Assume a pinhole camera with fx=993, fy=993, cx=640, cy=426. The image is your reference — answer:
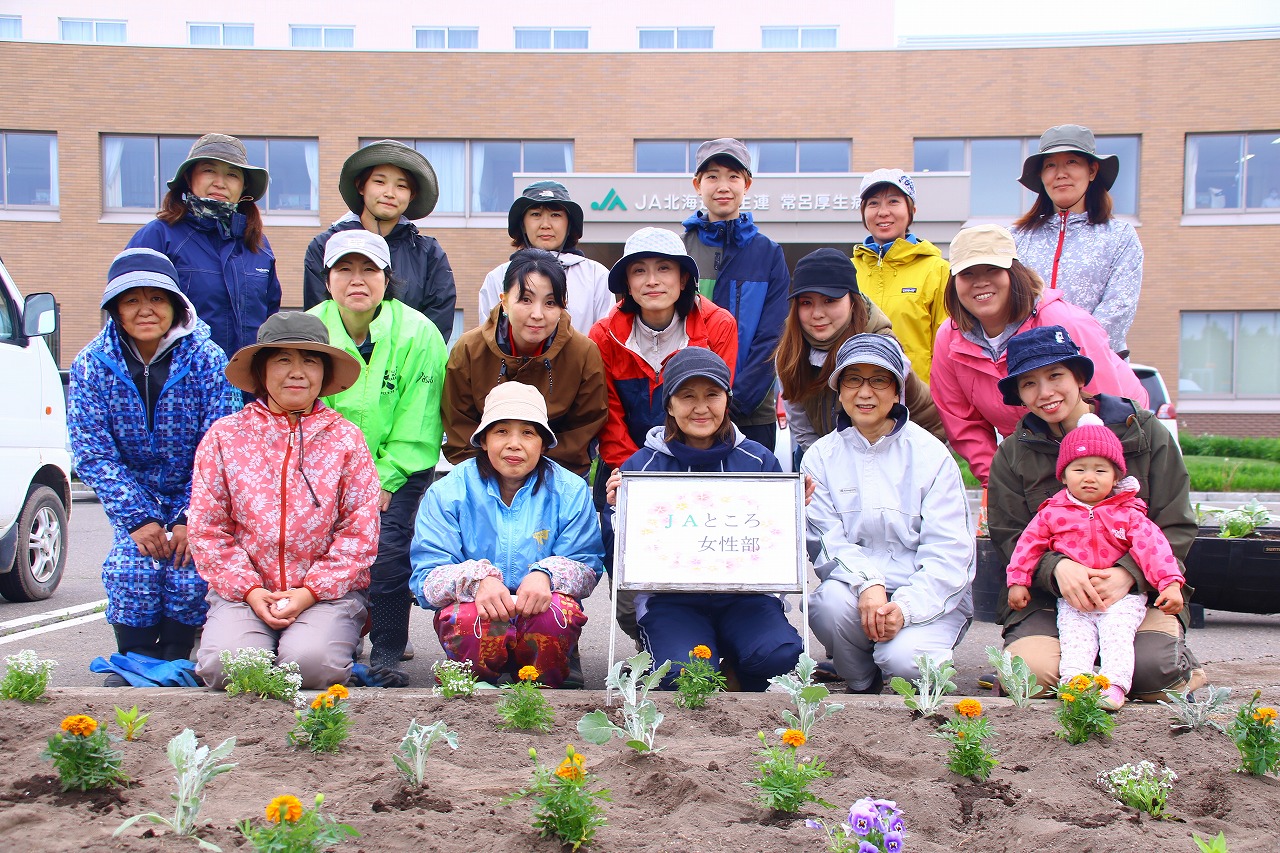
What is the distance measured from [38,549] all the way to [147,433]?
12.0 ft

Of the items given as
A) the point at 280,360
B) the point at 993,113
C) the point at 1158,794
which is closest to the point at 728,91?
the point at 993,113

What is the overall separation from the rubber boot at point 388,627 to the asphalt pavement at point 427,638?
194 millimetres

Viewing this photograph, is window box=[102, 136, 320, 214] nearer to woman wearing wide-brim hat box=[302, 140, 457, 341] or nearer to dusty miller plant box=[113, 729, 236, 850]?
woman wearing wide-brim hat box=[302, 140, 457, 341]

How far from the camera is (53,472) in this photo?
772 cm

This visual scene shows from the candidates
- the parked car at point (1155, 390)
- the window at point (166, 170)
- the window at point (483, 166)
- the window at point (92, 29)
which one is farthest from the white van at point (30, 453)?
the window at point (92, 29)

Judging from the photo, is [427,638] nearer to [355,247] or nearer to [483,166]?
[355,247]

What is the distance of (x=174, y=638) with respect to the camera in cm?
471

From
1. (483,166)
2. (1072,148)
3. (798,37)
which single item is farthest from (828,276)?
(798,37)

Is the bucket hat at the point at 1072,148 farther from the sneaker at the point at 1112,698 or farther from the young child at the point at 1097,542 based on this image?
the sneaker at the point at 1112,698

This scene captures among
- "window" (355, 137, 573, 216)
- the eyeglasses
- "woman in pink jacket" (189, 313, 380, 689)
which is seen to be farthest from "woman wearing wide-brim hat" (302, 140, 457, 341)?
"window" (355, 137, 573, 216)

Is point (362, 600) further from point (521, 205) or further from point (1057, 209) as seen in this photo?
point (1057, 209)

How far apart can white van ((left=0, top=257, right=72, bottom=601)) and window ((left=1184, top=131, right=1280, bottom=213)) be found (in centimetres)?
2380

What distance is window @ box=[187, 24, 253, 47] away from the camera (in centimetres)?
2917

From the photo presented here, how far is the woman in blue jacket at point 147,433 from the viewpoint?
4520 mm
